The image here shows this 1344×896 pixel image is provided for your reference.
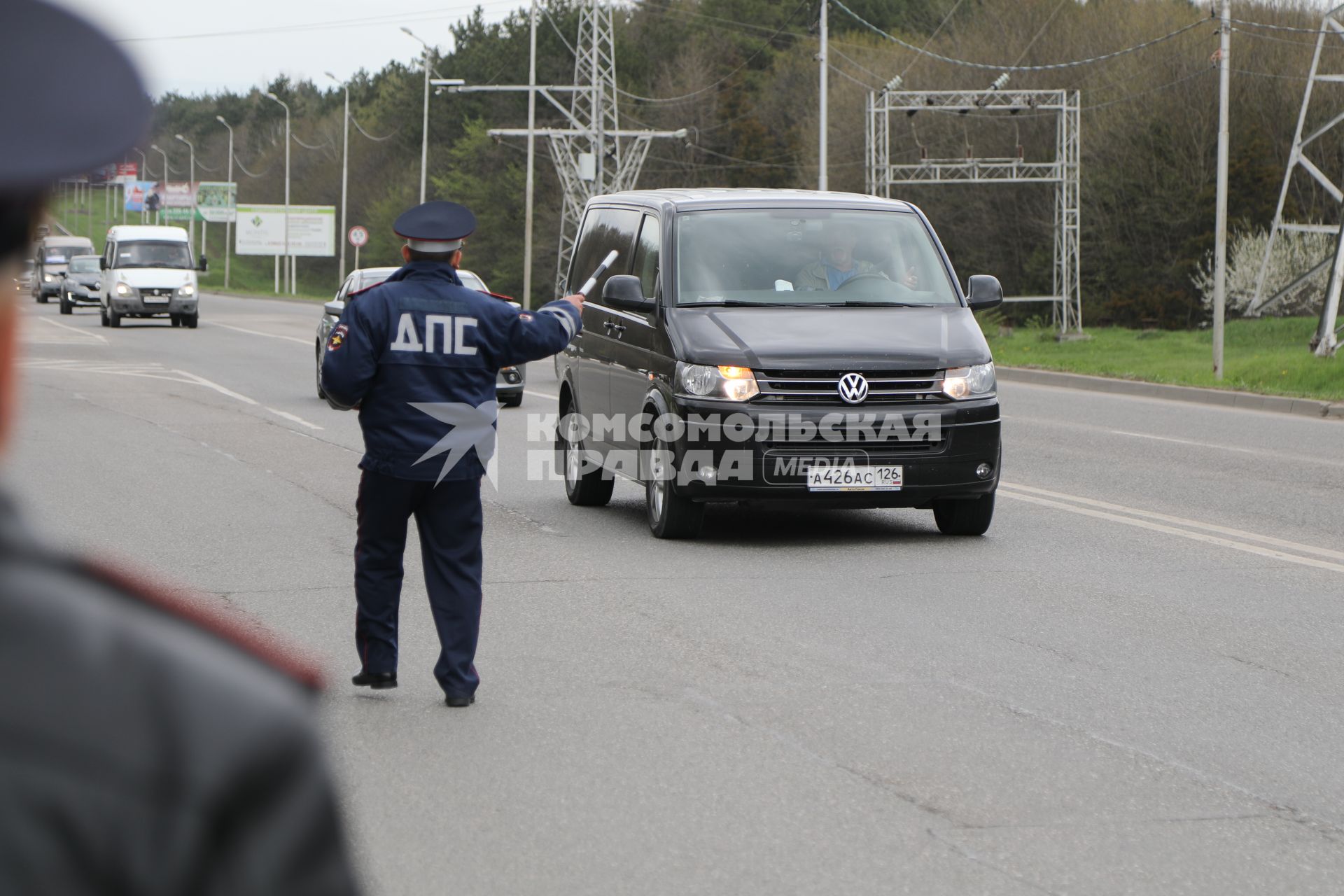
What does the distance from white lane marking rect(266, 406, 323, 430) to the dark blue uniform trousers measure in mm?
11786

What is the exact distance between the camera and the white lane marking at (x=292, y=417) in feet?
59.8

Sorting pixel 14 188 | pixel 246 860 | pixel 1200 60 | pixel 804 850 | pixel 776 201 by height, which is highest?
pixel 1200 60

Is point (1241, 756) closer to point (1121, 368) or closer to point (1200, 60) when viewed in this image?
point (1121, 368)

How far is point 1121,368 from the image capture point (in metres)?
29.0

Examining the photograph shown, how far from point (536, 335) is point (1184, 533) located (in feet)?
18.9

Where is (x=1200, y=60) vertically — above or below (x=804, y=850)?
above

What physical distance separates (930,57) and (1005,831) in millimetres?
58969

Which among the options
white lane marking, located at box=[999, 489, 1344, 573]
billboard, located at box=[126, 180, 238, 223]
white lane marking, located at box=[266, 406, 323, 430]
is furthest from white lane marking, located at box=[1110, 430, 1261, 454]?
billboard, located at box=[126, 180, 238, 223]

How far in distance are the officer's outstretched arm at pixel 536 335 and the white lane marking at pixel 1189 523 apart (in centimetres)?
537

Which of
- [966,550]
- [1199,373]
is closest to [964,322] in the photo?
[966,550]

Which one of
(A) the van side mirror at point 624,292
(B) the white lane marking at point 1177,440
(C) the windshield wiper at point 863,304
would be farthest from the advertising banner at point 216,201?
(C) the windshield wiper at point 863,304

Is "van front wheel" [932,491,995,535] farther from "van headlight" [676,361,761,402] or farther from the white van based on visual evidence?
the white van

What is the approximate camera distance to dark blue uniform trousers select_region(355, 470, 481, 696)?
6297 mm

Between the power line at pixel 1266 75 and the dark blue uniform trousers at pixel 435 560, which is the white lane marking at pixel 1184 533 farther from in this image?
the power line at pixel 1266 75
